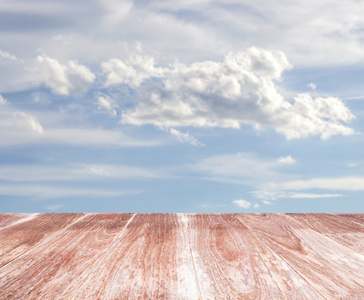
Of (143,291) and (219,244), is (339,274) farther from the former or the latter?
(143,291)

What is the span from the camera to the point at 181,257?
1.34 meters

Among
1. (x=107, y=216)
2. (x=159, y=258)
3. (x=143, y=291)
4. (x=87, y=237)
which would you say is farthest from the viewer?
(x=107, y=216)

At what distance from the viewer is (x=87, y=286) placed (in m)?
1.09

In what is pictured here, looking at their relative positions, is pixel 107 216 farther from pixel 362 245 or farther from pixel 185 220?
pixel 362 245

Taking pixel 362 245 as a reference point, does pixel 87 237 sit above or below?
above

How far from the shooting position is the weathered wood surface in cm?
107

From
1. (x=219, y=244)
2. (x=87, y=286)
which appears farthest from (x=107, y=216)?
(x=87, y=286)

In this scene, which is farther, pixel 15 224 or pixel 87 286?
pixel 15 224

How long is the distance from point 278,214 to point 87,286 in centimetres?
148

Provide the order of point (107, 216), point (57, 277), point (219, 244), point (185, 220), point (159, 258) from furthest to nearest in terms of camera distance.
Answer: point (107, 216), point (185, 220), point (219, 244), point (159, 258), point (57, 277)

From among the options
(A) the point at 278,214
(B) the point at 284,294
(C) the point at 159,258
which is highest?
(A) the point at 278,214

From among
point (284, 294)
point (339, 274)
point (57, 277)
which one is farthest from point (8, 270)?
point (339, 274)

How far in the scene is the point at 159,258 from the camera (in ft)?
4.35

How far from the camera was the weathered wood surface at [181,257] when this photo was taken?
1.07m
